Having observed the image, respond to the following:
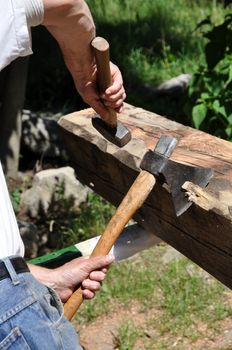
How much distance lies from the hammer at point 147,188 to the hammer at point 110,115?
0.23 m

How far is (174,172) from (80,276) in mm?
443

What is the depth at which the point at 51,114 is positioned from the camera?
590 centimetres

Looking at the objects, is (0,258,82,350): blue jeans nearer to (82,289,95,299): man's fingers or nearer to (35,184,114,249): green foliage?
(82,289,95,299): man's fingers

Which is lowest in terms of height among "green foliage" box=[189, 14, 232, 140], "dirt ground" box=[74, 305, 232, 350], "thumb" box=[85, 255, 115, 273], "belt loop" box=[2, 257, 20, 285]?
"dirt ground" box=[74, 305, 232, 350]

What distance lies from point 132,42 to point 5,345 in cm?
572

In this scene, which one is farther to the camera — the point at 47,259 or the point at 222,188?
the point at 47,259

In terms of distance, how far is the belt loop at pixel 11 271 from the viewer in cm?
173

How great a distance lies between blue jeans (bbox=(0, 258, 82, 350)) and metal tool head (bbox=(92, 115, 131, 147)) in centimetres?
83

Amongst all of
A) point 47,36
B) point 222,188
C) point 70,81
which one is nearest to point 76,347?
point 222,188

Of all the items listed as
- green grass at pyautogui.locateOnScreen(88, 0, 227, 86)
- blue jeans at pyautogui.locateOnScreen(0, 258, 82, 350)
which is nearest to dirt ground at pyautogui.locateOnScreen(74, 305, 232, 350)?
blue jeans at pyautogui.locateOnScreen(0, 258, 82, 350)

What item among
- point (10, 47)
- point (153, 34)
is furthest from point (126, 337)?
point (153, 34)

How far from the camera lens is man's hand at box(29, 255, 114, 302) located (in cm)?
219

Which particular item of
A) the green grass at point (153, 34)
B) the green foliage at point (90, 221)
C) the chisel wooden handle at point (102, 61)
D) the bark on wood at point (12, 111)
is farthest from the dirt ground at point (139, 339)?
the green grass at point (153, 34)

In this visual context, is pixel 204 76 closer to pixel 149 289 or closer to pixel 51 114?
pixel 149 289
